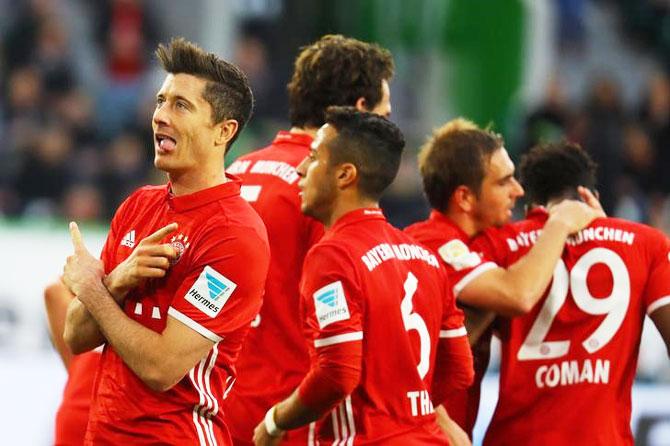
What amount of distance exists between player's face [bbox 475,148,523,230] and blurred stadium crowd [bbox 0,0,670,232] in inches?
208

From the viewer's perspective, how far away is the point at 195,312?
4.18 meters

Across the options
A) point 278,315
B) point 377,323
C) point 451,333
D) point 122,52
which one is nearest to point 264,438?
point 278,315

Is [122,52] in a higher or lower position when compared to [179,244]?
higher

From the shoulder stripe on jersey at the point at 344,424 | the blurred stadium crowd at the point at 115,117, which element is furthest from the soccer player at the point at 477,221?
the blurred stadium crowd at the point at 115,117

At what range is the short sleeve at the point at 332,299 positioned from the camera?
14.9 ft

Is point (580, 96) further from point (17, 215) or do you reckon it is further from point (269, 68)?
point (17, 215)

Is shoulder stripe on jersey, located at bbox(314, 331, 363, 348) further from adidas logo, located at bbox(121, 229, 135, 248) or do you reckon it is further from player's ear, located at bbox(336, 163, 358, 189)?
adidas logo, located at bbox(121, 229, 135, 248)

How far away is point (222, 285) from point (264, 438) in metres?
0.92

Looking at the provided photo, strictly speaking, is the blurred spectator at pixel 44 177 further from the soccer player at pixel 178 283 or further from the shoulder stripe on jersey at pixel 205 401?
the shoulder stripe on jersey at pixel 205 401

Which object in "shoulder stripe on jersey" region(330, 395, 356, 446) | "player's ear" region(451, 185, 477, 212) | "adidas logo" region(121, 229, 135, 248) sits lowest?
"shoulder stripe on jersey" region(330, 395, 356, 446)

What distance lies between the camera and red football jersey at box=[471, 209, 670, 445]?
17.4ft

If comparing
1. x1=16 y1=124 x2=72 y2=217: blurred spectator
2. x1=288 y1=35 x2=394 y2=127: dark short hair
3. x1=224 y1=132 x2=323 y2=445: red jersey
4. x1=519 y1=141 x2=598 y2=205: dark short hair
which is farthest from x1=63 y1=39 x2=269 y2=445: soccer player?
x1=16 y1=124 x2=72 y2=217: blurred spectator

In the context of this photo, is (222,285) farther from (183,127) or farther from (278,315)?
(278,315)

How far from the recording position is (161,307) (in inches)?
168
